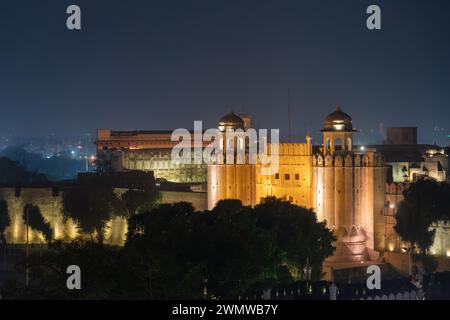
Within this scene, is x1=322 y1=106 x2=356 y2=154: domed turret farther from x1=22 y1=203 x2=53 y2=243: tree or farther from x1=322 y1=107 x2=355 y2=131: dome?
x1=22 y1=203 x2=53 y2=243: tree

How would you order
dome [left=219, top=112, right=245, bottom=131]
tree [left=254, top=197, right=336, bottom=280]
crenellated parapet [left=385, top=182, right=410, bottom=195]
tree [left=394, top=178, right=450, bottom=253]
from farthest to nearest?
1. dome [left=219, top=112, right=245, bottom=131]
2. crenellated parapet [left=385, top=182, right=410, bottom=195]
3. tree [left=394, top=178, right=450, bottom=253]
4. tree [left=254, top=197, right=336, bottom=280]

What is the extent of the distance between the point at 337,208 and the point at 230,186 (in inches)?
298

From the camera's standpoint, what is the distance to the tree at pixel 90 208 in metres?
69.9

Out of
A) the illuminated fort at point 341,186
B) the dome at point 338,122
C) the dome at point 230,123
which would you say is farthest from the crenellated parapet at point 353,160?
the dome at point 230,123

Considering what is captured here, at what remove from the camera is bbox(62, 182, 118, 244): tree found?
229ft

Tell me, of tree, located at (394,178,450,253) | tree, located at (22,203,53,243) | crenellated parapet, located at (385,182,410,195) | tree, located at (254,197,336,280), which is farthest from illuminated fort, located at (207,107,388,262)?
tree, located at (22,203,53,243)

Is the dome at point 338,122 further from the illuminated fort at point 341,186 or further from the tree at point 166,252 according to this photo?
the tree at point 166,252

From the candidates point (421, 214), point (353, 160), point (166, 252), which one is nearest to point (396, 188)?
point (353, 160)

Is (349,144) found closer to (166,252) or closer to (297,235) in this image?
(297,235)

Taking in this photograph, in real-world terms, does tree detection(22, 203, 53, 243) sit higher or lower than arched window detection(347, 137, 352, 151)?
lower
